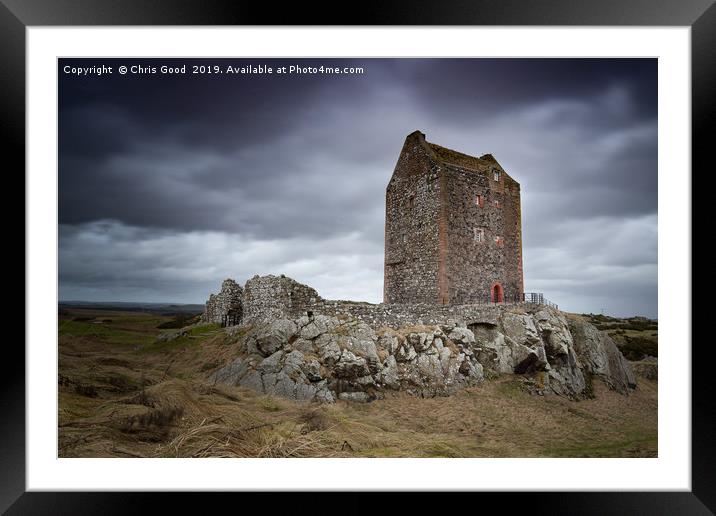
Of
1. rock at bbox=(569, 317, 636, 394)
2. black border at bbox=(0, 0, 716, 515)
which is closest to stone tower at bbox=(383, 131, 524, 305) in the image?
rock at bbox=(569, 317, 636, 394)

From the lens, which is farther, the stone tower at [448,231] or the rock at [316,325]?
the stone tower at [448,231]

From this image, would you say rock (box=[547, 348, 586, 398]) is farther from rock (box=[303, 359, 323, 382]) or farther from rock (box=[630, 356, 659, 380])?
rock (box=[303, 359, 323, 382])

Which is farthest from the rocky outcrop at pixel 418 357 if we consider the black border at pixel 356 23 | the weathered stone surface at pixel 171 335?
the black border at pixel 356 23

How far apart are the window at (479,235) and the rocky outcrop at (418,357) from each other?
3579 millimetres

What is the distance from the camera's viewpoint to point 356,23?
7.53 meters

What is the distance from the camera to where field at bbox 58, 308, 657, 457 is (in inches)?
367

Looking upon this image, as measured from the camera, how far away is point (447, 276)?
54.6 ft

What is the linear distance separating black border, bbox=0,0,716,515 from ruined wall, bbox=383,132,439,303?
936cm

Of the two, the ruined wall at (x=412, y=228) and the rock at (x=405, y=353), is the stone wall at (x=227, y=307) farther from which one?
the rock at (x=405, y=353)

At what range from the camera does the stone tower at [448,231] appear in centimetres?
1695
